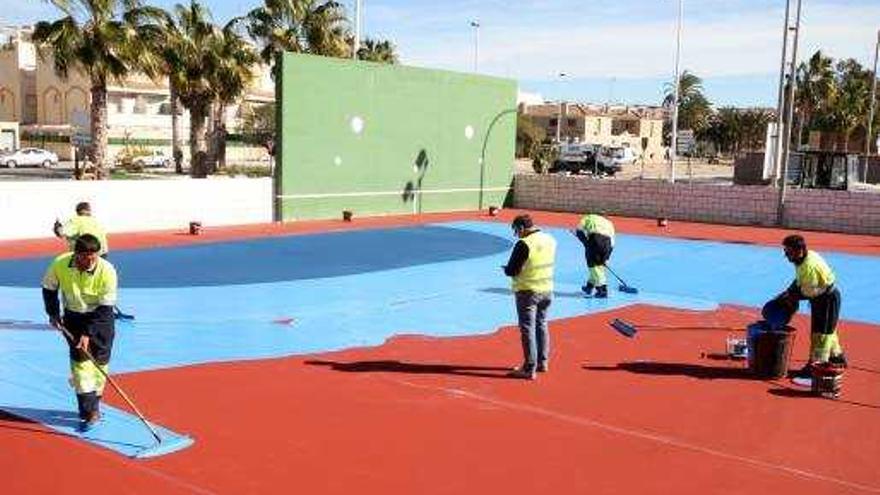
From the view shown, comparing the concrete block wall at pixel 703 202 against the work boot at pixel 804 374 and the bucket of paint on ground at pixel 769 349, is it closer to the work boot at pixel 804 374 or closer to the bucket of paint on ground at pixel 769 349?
the work boot at pixel 804 374

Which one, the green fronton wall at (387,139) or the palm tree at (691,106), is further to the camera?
the palm tree at (691,106)

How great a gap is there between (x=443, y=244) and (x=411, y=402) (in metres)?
15.6

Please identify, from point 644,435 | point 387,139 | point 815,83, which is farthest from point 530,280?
point 815,83

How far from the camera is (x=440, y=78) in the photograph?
111 ft

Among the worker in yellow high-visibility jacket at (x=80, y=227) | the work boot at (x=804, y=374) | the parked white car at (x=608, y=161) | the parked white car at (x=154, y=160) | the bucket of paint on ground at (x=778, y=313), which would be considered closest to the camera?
the bucket of paint on ground at (x=778, y=313)

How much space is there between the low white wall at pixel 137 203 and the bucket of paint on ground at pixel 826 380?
1882 centimetres

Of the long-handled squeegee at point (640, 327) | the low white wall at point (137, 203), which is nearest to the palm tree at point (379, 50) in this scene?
the low white wall at point (137, 203)

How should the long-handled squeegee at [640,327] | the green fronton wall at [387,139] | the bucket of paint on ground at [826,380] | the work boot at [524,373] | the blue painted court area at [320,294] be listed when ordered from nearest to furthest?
the bucket of paint on ground at [826,380] < the work boot at [524,373] < the blue painted court area at [320,294] < the long-handled squeegee at [640,327] < the green fronton wall at [387,139]

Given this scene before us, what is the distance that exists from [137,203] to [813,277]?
19163 mm

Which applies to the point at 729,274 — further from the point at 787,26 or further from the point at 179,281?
the point at 787,26

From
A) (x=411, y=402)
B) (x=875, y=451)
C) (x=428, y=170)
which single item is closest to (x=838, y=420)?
(x=875, y=451)

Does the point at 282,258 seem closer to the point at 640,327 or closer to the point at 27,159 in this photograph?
the point at 640,327

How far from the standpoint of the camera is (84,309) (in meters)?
8.33

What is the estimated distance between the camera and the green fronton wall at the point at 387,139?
1130 inches
